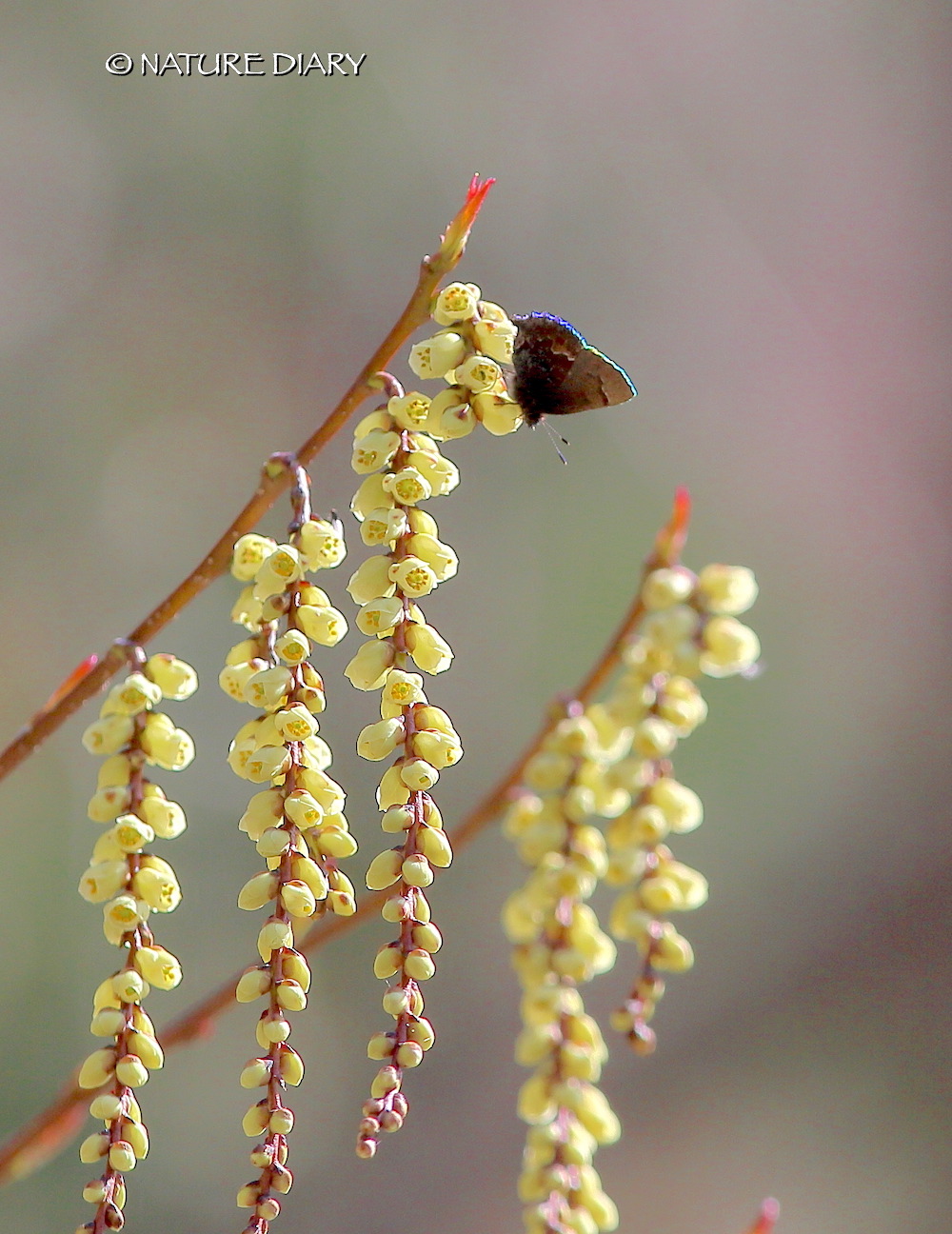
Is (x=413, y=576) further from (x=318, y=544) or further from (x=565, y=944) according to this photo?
(x=565, y=944)

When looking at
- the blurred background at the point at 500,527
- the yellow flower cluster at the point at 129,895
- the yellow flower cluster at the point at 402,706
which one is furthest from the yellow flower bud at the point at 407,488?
the blurred background at the point at 500,527

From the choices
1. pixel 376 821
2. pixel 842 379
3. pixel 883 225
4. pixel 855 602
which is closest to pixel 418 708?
pixel 376 821

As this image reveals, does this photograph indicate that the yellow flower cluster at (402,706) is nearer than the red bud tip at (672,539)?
Yes

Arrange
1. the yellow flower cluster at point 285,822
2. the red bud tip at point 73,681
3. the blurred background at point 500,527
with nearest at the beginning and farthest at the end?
the yellow flower cluster at point 285,822 < the red bud tip at point 73,681 < the blurred background at point 500,527

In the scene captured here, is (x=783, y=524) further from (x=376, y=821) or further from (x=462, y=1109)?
(x=462, y=1109)

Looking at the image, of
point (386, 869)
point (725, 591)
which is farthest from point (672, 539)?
point (386, 869)

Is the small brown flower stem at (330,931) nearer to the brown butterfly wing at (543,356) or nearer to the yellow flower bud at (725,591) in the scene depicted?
the yellow flower bud at (725,591)

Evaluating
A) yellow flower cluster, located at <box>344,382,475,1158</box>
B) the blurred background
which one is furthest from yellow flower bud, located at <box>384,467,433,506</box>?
the blurred background
